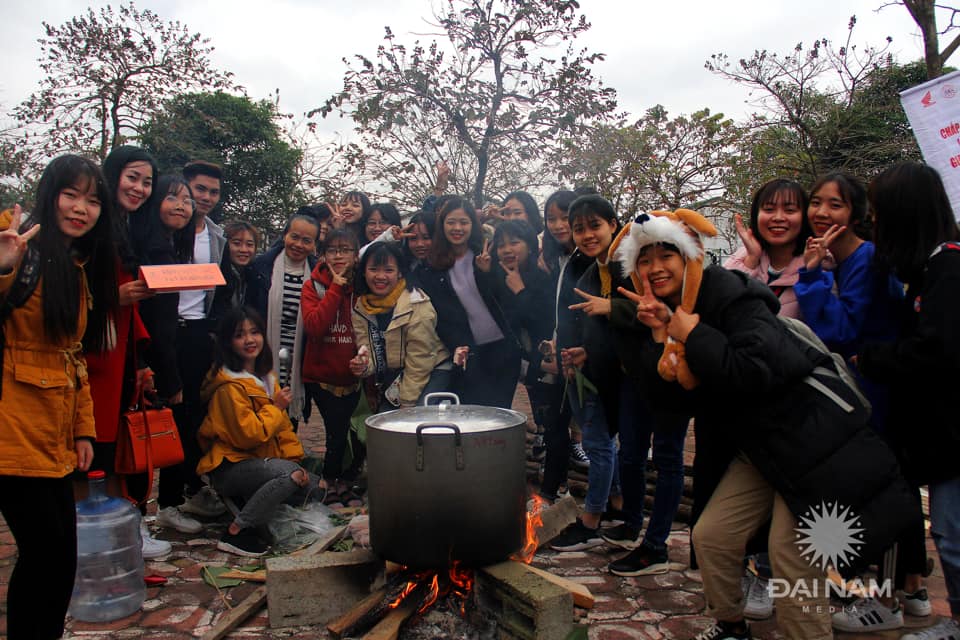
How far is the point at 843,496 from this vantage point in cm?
211

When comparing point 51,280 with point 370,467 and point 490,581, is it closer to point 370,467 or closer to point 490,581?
point 370,467

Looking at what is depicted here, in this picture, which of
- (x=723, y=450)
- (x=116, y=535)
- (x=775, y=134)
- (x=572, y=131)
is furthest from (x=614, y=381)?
(x=775, y=134)

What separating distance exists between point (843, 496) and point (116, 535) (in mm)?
3161

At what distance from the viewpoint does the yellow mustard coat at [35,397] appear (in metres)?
2.18

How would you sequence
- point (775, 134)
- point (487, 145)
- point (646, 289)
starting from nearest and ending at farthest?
point (646, 289)
point (487, 145)
point (775, 134)

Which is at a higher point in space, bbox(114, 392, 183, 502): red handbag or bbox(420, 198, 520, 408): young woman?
bbox(420, 198, 520, 408): young woman

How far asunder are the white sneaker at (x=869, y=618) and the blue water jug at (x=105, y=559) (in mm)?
3228

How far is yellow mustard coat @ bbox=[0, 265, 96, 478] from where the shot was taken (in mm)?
2184

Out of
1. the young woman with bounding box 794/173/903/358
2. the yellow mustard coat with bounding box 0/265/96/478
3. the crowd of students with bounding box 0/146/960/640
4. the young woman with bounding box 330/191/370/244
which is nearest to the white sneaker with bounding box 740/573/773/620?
the crowd of students with bounding box 0/146/960/640

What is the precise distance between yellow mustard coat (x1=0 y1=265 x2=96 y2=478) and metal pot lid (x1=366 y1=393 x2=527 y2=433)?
115 cm

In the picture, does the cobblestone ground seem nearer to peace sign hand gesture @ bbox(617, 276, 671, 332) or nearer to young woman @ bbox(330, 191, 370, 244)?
peace sign hand gesture @ bbox(617, 276, 671, 332)

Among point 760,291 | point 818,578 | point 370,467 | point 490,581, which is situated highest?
point 760,291

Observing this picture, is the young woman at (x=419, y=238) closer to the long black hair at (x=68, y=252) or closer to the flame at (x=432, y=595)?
the long black hair at (x=68, y=252)

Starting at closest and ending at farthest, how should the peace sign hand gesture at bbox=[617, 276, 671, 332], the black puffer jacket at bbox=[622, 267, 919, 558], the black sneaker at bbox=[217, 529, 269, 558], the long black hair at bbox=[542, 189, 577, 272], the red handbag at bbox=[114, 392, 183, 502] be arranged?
the black puffer jacket at bbox=[622, 267, 919, 558]
the peace sign hand gesture at bbox=[617, 276, 671, 332]
the red handbag at bbox=[114, 392, 183, 502]
the black sneaker at bbox=[217, 529, 269, 558]
the long black hair at bbox=[542, 189, 577, 272]
